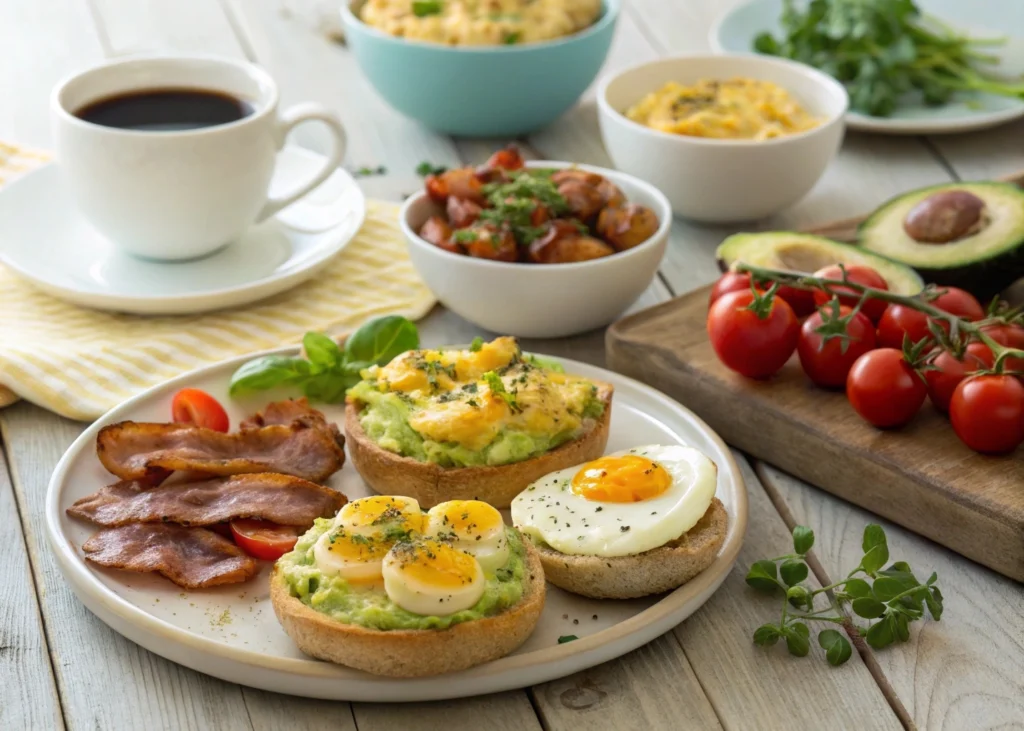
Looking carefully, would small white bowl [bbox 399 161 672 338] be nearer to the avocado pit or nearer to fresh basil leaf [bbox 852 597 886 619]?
the avocado pit

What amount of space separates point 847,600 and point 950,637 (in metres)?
0.23

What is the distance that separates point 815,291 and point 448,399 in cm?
120

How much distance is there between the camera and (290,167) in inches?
178

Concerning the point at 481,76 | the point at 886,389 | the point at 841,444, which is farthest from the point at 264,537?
the point at 481,76

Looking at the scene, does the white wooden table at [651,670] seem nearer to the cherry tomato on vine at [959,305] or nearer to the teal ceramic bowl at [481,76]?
the cherry tomato on vine at [959,305]

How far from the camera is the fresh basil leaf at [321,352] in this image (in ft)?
11.2

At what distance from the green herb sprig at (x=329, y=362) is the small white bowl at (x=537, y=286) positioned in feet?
0.86

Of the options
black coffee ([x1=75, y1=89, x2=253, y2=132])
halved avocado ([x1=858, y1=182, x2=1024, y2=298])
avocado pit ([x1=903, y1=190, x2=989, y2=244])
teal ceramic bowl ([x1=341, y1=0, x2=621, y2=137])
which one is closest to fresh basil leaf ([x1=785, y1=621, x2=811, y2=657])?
halved avocado ([x1=858, y1=182, x2=1024, y2=298])

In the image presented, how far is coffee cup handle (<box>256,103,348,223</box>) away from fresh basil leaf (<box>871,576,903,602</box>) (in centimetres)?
236

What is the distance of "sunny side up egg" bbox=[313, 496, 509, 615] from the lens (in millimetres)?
2357

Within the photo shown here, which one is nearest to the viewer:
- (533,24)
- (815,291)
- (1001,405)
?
(1001,405)

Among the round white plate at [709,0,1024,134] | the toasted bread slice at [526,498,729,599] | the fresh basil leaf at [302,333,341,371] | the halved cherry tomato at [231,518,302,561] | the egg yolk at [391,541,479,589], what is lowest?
the round white plate at [709,0,1024,134]

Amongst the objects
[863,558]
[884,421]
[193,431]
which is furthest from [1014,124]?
[193,431]

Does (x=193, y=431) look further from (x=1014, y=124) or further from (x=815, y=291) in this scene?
(x=1014, y=124)
